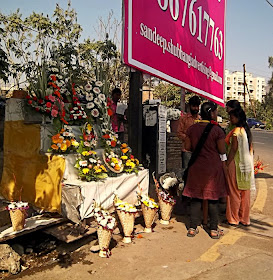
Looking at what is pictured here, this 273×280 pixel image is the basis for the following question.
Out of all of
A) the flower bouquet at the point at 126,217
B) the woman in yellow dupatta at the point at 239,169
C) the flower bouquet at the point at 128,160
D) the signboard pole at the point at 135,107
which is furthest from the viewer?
the signboard pole at the point at 135,107

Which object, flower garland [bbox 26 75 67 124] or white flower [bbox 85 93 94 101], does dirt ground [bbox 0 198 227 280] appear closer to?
flower garland [bbox 26 75 67 124]

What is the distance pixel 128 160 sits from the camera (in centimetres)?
475

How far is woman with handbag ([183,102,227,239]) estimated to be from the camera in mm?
4160

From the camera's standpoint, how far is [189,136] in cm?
430

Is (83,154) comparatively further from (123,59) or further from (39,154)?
(123,59)

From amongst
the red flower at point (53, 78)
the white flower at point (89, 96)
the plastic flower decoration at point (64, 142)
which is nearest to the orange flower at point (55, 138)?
the plastic flower decoration at point (64, 142)

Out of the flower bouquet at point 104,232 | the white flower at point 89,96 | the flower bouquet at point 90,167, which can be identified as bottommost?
the flower bouquet at point 104,232

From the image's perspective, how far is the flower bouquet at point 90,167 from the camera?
4.12 metres

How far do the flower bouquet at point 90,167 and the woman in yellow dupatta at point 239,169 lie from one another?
5.86 ft

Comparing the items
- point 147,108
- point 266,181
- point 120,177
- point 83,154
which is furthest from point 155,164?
point 266,181

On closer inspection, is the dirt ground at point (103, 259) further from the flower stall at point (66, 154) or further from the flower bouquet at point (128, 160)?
the flower bouquet at point (128, 160)

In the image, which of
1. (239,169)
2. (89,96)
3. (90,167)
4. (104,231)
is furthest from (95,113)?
(239,169)

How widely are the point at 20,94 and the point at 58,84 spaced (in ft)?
1.83

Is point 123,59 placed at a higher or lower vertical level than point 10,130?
higher
